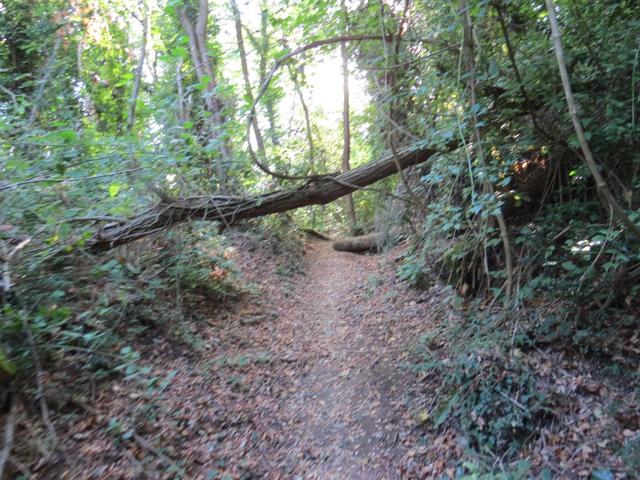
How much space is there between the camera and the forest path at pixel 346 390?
13.7ft

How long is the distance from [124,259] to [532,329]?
5359 millimetres

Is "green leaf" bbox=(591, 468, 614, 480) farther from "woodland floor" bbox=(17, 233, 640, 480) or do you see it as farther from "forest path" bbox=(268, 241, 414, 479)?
"forest path" bbox=(268, 241, 414, 479)

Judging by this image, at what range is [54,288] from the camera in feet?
14.9

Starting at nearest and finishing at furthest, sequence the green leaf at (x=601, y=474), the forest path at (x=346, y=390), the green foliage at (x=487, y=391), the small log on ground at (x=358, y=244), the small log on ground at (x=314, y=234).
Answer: the green leaf at (x=601, y=474) → the green foliage at (x=487, y=391) → the forest path at (x=346, y=390) → the small log on ground at (x=358, y=244) → the small log on ground at (x=314, y=234)

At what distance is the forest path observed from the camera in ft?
13.7

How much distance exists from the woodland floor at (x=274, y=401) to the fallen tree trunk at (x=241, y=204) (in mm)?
1514

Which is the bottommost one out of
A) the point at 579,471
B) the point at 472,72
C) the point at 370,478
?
the point at 370,478

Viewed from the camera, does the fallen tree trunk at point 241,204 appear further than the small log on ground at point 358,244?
No

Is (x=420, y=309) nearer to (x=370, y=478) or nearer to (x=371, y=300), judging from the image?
(x=371, y=300)

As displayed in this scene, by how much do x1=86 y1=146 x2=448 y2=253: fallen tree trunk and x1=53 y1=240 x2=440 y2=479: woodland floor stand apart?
151cm

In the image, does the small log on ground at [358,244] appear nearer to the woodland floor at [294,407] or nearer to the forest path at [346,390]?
the forest path at [346,390]

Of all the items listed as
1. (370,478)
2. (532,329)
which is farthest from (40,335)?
(532,329)

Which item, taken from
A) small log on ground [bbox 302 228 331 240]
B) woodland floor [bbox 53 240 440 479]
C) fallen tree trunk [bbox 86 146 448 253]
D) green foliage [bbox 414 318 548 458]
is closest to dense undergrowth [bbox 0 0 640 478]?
green foliage [bbox 414 318 548 458]

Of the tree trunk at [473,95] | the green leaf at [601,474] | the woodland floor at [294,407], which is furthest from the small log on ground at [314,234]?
the green leaf at [601,474]
